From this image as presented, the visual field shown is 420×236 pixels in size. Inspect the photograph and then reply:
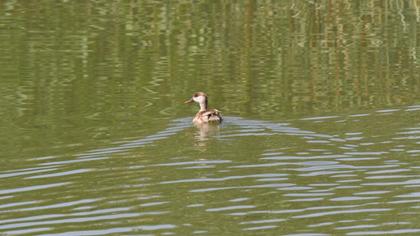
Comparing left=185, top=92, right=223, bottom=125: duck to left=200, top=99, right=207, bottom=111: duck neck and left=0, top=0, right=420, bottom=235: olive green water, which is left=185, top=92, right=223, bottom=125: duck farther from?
left=0, top=0, right=420, bottom=235: olive green water

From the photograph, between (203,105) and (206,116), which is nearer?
(206,116)

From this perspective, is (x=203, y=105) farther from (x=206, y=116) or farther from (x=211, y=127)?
(x=211, y=127)

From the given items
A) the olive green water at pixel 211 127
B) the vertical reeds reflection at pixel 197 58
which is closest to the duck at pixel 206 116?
the olive green water at pixel 211 127

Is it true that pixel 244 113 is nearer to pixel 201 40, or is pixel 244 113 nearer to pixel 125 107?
pixel 125 107

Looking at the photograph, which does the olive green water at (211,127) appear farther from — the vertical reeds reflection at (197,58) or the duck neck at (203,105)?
the duck neck at (203,105)

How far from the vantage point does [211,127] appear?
1716 cm

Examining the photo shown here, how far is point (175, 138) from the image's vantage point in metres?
16.5

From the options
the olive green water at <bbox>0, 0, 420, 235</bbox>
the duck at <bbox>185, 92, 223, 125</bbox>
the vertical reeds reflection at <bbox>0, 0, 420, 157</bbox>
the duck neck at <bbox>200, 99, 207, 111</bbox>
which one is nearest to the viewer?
the olive green water at <bbox>0, 0, 420, 235</bbox>

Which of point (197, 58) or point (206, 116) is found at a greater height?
point (197, 58)

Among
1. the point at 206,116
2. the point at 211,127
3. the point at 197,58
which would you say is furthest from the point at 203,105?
the point at 197,58

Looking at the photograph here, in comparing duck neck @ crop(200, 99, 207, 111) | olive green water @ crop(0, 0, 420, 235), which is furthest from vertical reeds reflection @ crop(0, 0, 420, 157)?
duck neck @ crop(200, 99, 207, 111)

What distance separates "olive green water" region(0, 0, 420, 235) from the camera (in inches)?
487

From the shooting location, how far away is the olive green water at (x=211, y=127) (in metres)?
12.4

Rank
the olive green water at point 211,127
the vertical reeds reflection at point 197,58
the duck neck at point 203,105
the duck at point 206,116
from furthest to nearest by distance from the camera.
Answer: the vertical reeds reflection at point 197,58, the duck neck at point 203,105, the duck at point 206,116, the olive green water at point 211,127
